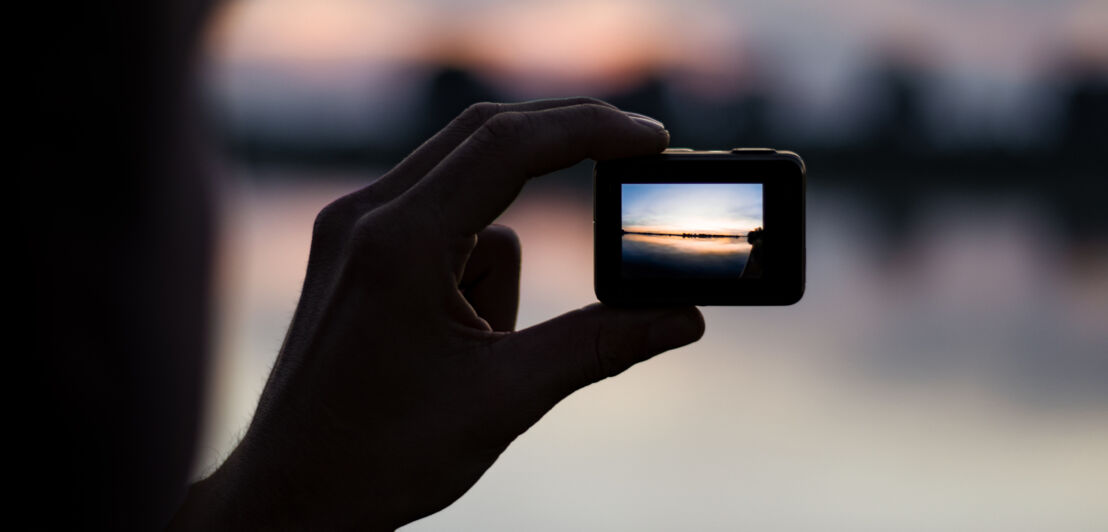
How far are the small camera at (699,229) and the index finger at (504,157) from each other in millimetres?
111

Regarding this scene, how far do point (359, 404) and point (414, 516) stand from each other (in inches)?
9.7

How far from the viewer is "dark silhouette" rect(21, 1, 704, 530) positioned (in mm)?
1302

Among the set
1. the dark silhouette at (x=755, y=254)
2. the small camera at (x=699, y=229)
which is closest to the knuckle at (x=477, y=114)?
the small camera at (x=699, y=229)

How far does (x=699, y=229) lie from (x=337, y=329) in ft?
2.33

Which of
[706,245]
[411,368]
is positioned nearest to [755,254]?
[706,245]

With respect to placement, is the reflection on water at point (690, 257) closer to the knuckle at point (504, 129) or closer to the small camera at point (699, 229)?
the small camera at point (699, 229)

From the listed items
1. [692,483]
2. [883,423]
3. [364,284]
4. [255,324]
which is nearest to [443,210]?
[364,284]

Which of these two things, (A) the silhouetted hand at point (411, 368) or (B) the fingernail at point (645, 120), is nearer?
(A) the silhouetted hand at point (411, 368)

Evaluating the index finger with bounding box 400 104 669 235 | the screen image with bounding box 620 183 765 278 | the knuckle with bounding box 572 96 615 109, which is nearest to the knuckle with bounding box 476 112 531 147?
the index finger with bounding box 400 104 669 235

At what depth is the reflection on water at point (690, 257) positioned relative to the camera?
169cm

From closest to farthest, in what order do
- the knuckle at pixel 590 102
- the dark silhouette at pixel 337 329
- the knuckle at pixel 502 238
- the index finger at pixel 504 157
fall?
the dark silhouette at pixel 337 329 < the index finger at pixel 504 157 < the knuckle at pixel 590 102 < the knuckle at pixel 502 238

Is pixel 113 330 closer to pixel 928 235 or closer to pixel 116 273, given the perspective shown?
pixel 116 273

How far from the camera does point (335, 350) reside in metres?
1.50

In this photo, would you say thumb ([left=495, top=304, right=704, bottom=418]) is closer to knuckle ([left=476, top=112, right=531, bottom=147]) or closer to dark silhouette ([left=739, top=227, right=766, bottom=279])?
dark silhouette ([left=739, top=227, right=766, bottom=279])
